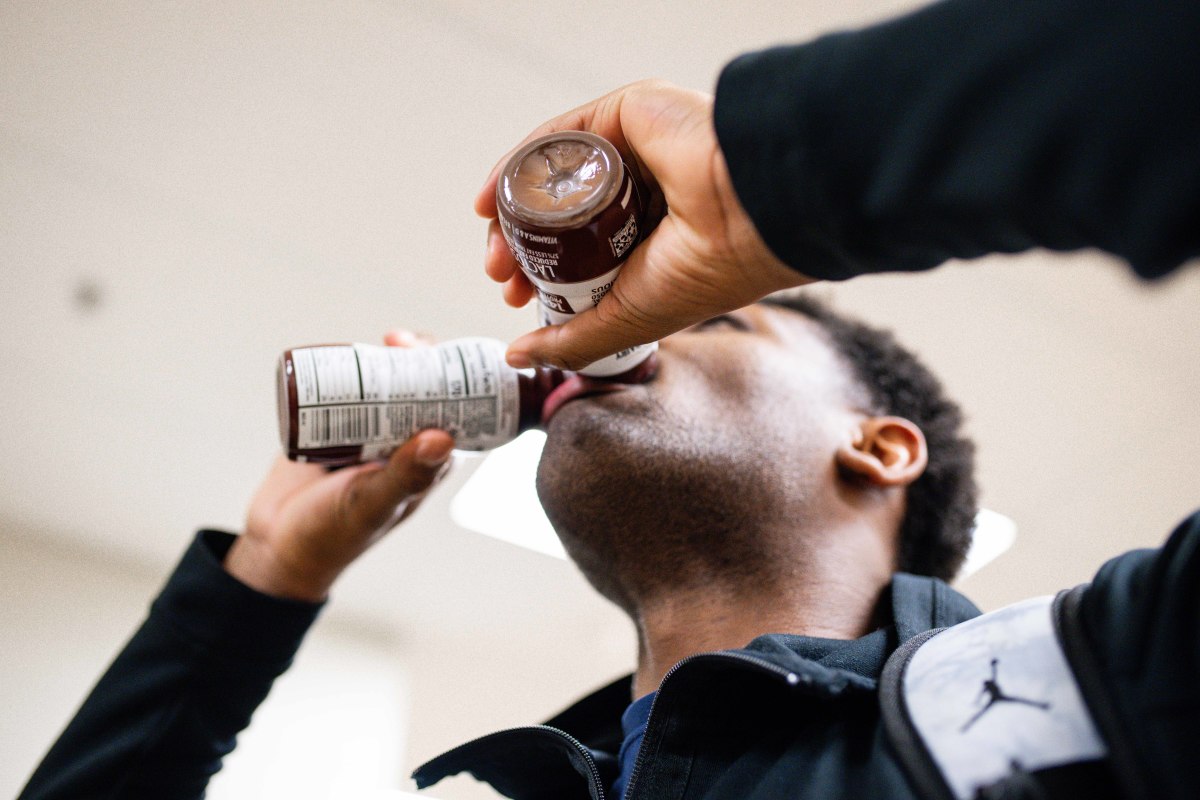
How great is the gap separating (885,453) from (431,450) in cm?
53

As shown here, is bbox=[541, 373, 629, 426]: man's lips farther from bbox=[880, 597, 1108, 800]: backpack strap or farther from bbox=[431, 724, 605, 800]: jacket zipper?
bbox=[880, 597, 1108, 800]: backpack strap

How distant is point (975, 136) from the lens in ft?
1.30

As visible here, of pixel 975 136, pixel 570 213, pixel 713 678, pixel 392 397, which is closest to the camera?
pixel 975 136

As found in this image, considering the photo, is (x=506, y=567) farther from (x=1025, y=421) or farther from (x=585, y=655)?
(x=1025, y=421)

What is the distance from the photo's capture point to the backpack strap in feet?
1.72

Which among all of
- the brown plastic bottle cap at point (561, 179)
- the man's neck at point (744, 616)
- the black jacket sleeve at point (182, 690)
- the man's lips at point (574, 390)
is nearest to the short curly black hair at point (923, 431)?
the man's neck at point (744, 616)

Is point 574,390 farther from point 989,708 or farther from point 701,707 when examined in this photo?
point 989,708

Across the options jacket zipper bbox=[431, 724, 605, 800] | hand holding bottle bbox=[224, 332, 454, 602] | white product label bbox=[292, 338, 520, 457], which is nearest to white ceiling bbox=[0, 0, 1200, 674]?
hand holding bottle bbox=[224, 332, 454, 602]

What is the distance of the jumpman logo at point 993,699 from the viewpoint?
0.55 metres

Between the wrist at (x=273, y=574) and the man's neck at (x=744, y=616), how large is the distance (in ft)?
1.42

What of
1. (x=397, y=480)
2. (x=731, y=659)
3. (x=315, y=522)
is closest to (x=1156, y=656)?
(x=731, y=659)

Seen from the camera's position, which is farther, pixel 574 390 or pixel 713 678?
pixel 574 390

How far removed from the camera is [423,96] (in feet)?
4.52

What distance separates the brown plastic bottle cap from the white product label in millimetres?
284
